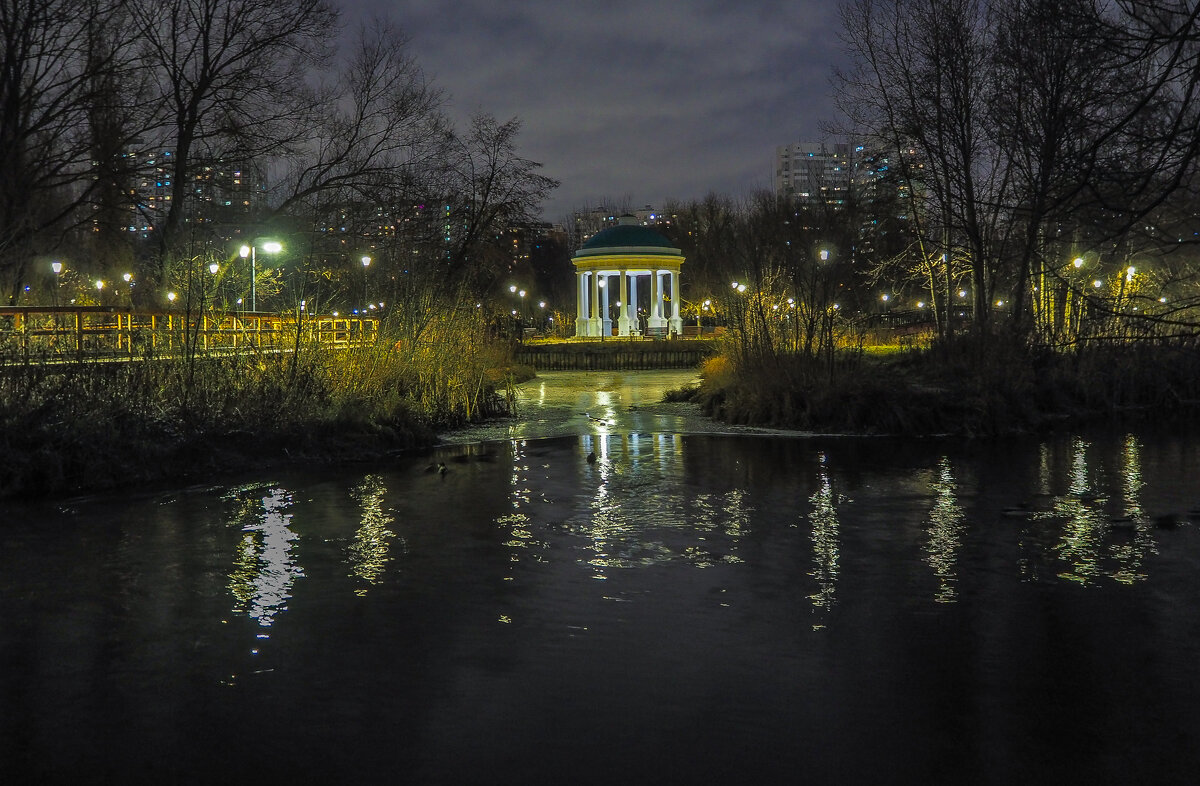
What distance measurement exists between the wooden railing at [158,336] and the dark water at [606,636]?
336 centimetres

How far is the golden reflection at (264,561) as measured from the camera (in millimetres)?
7105

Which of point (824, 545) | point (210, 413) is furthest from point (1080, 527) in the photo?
point (210, 413)

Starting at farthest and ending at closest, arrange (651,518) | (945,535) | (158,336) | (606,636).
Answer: (158,336) < (651,518) < (945,535) < (606,636)

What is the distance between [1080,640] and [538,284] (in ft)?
261

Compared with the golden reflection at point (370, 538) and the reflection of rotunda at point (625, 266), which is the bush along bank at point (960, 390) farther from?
the reflection of rotunda at point (625, 266)

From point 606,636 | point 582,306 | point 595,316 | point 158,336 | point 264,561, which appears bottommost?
point 606,636

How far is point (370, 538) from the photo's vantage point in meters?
9.25

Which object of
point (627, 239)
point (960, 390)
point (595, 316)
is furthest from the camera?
point (595, 316)

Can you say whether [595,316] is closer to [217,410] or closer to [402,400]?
[402,400]

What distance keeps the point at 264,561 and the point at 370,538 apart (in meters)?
1.09

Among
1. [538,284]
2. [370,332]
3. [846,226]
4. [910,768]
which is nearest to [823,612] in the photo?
[910,768]

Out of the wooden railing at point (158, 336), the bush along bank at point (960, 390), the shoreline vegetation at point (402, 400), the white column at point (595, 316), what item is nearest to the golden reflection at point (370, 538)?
the shoreline vegetation at point (402, 400)

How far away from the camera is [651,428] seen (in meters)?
18.1

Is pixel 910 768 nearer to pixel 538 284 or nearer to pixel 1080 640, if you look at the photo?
pixel 1080 640
